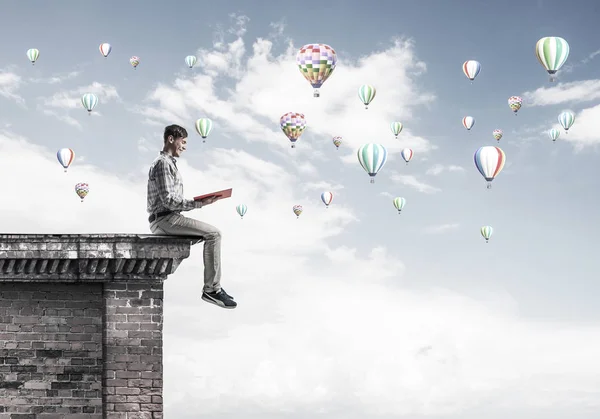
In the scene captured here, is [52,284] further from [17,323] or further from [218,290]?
[218,290]

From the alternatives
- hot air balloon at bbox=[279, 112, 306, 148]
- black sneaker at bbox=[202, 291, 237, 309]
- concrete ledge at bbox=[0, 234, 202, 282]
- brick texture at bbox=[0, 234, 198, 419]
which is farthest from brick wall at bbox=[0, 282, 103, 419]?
hot air balloon at bbox=[279, 112, 306, 148]

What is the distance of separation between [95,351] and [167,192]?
8.27ft

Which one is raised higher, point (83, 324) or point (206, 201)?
point (206, 201)

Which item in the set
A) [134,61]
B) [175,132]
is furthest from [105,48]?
[175,132]

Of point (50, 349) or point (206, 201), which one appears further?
point (50, 349)

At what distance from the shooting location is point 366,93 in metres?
52.1

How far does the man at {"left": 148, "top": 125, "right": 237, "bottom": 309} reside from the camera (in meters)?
11.1

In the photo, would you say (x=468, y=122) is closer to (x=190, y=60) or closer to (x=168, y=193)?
(x=190, y=60)

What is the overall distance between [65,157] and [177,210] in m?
40.1

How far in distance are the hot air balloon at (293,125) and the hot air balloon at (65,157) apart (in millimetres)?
13584

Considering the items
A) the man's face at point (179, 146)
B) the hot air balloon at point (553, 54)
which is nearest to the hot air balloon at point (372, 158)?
the hot air balloon at point (553, 54)

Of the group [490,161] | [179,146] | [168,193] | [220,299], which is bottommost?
[220,299]

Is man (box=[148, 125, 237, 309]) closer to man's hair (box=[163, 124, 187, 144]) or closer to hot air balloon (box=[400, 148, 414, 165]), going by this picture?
man's hair (box=[163, 124, 187, 144])

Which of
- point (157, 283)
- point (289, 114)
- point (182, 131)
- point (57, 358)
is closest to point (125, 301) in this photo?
point (157, 283)
